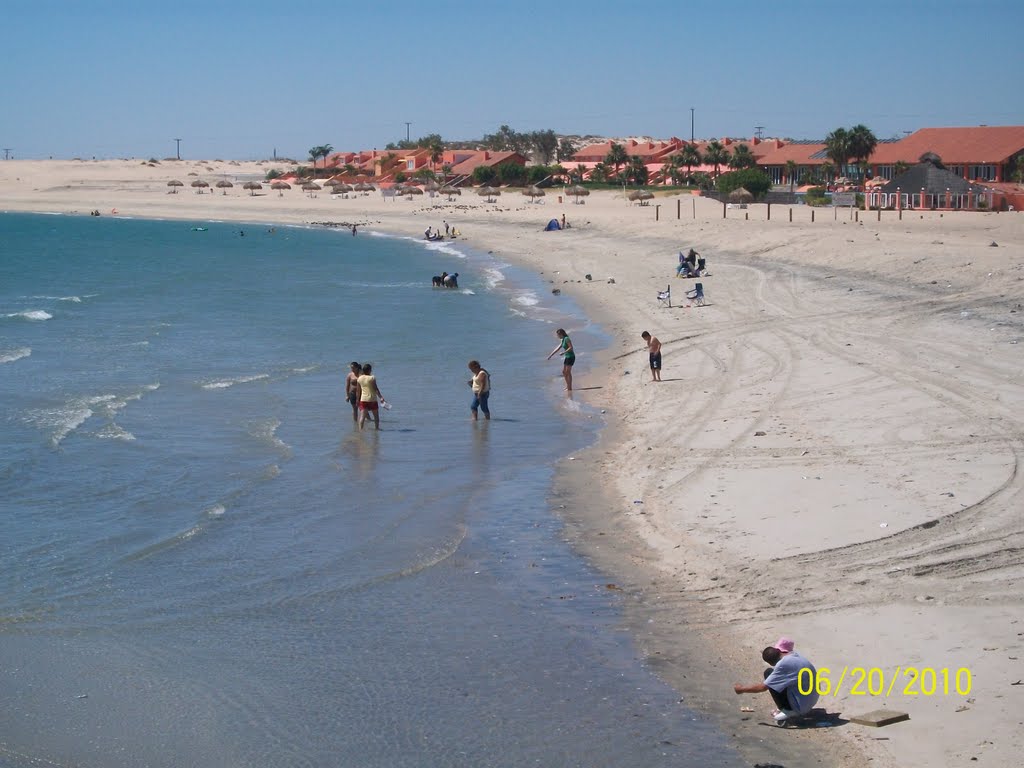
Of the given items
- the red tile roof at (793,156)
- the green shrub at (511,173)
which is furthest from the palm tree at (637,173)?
the green shrub at (511,173)

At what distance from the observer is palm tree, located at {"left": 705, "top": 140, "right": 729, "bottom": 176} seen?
306ft

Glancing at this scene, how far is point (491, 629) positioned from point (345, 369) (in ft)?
55.8

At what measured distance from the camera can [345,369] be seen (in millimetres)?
27641

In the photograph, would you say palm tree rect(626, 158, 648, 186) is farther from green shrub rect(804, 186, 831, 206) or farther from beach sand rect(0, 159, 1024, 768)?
beach sand rect(0, 159, 1024, 768)

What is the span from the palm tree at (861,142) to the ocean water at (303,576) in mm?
52585

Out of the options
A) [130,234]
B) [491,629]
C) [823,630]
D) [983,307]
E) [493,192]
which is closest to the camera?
[823,630]

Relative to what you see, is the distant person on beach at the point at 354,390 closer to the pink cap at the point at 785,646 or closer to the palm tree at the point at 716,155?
the pink cap at the point at 785,646

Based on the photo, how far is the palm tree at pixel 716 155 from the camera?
93.1 meters

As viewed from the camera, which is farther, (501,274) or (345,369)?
(501,274)

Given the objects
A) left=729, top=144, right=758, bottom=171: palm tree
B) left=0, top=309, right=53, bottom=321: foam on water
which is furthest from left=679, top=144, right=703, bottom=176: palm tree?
left=0, top=309, right=53, bottom=321: foam on water

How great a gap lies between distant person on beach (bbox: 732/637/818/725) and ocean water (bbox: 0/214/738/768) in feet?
2.06

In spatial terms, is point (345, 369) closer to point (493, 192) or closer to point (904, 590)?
point (904, 590)

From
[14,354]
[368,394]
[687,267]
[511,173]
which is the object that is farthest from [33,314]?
[511,173]

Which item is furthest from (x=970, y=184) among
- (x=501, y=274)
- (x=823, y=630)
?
(x=823, y=630)
